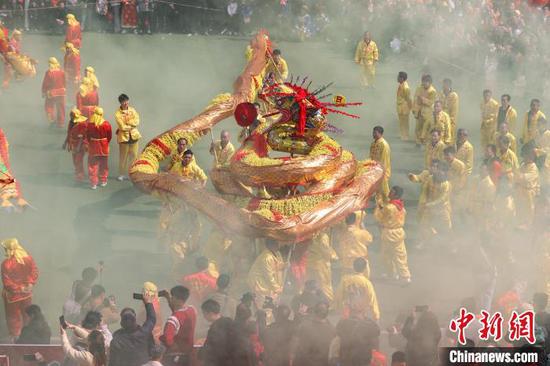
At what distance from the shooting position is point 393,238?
1386 centimetres

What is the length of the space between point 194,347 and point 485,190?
203 inches

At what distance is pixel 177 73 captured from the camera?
22.1 meters

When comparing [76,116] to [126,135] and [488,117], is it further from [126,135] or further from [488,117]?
[488,117]

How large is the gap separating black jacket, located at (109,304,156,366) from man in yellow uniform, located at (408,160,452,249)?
514 cm

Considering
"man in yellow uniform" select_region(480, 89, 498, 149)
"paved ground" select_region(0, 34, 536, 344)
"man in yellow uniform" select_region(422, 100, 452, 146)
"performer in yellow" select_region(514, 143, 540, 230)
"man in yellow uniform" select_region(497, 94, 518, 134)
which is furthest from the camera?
"man in yellow uniform" select_region(480, 89, 498, 149)

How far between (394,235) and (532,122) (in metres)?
4.50

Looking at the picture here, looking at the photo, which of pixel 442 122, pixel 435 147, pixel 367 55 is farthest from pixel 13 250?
pixel 367 55

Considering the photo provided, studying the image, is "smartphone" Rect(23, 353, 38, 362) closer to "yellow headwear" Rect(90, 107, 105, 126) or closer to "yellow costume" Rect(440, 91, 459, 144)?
"yellow headwear" Rect(90, 107, 105, 126)

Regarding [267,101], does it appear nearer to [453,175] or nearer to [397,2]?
[453,175]

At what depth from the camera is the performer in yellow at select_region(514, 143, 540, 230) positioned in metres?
15.3

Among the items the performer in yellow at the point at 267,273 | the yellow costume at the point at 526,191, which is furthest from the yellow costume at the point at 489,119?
the performer in yellow at the point at 267,273

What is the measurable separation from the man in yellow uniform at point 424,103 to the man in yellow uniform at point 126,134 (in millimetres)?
4381

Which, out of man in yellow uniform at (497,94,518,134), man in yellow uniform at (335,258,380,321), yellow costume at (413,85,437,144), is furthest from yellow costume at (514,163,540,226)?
man in yellow uniform at (335,258,380,321)

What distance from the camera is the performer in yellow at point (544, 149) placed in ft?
53.6
